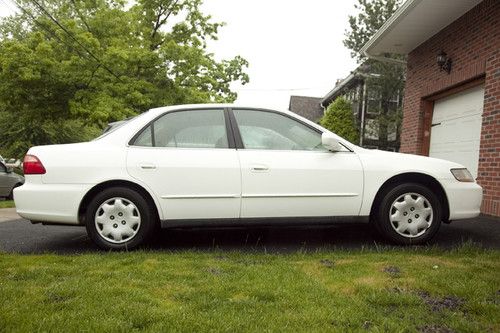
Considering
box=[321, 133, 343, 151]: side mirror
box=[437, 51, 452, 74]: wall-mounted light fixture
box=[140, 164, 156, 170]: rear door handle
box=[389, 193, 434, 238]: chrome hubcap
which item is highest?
box=[437, 51, 452, 74]: wall-mounted light fixture

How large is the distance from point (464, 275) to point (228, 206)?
82.3 inches

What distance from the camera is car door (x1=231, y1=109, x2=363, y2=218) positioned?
4.05 m

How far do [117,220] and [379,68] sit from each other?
2239 cm

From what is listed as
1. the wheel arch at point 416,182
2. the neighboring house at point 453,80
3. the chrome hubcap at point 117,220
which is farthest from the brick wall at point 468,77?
the chrome hubcap at point 117,220

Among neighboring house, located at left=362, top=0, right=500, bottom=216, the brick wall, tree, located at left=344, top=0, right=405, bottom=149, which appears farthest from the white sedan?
tree, located at left=344, top=0, right=405, bottom=149

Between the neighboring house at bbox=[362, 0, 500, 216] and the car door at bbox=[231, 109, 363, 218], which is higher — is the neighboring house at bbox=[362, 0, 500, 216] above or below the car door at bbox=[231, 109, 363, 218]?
above

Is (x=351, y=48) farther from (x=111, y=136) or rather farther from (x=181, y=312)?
(x=181, y=312)

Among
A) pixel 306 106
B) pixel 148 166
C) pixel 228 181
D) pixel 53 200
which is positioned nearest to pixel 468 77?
pixel 228 181

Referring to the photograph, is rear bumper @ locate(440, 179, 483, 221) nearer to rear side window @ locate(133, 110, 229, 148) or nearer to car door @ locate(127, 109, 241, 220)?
car door @ locate(127, 109, 241, 220)

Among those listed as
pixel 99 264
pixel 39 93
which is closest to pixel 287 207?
pixel 99 264

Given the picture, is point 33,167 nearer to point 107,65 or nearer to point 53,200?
point 53,200

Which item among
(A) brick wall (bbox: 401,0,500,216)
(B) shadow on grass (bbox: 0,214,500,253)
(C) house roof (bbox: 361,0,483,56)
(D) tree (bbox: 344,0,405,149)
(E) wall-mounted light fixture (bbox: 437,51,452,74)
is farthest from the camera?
(D) tree (bbox: 344,0,405,149)

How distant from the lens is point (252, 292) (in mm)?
2711

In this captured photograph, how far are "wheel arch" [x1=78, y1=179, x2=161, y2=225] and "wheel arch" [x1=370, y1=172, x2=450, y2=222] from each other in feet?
7.25
